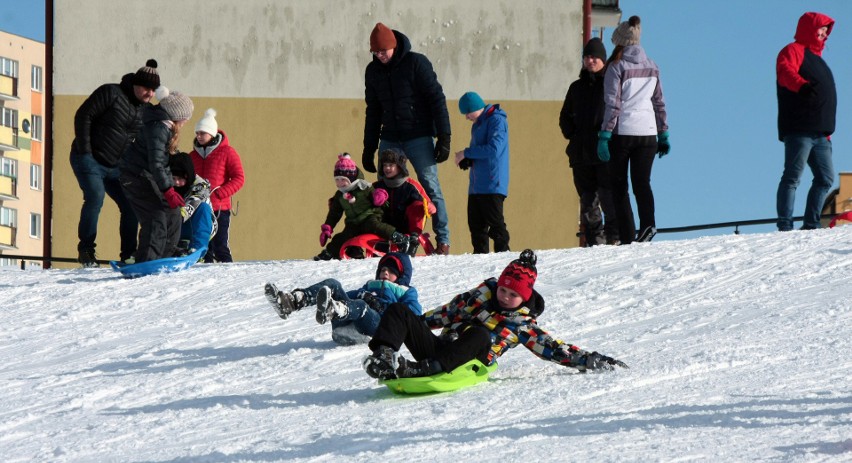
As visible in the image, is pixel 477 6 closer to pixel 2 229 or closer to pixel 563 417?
pixel 563 417

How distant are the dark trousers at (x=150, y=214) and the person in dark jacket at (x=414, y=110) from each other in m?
1.97

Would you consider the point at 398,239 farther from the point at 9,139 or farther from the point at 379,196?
the point at 9,139

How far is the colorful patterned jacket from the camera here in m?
6.85

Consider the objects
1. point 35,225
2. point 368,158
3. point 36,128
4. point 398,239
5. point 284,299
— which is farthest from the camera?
point 36,128

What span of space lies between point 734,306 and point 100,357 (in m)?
3.69

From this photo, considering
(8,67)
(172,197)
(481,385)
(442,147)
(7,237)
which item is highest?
(8,67)

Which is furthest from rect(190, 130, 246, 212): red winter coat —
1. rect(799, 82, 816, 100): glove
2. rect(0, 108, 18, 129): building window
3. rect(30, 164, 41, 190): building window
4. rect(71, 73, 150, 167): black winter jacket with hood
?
rect(30, 164, 41, 190): building window

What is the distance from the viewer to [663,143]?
36.6 feet

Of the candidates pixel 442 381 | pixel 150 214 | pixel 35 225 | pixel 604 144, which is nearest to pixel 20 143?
pixel 35 225

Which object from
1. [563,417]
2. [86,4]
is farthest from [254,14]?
[563,417]

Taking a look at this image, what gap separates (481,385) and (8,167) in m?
57.7

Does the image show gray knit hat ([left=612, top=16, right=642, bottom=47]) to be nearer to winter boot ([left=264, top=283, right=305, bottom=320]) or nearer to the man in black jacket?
the man in black jacket

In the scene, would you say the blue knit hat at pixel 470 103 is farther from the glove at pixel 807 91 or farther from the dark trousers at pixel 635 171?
the glove at pixel 807 91

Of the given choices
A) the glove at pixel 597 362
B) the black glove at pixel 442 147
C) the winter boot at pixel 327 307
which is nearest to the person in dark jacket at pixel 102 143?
the black glove at pixel 442 147
